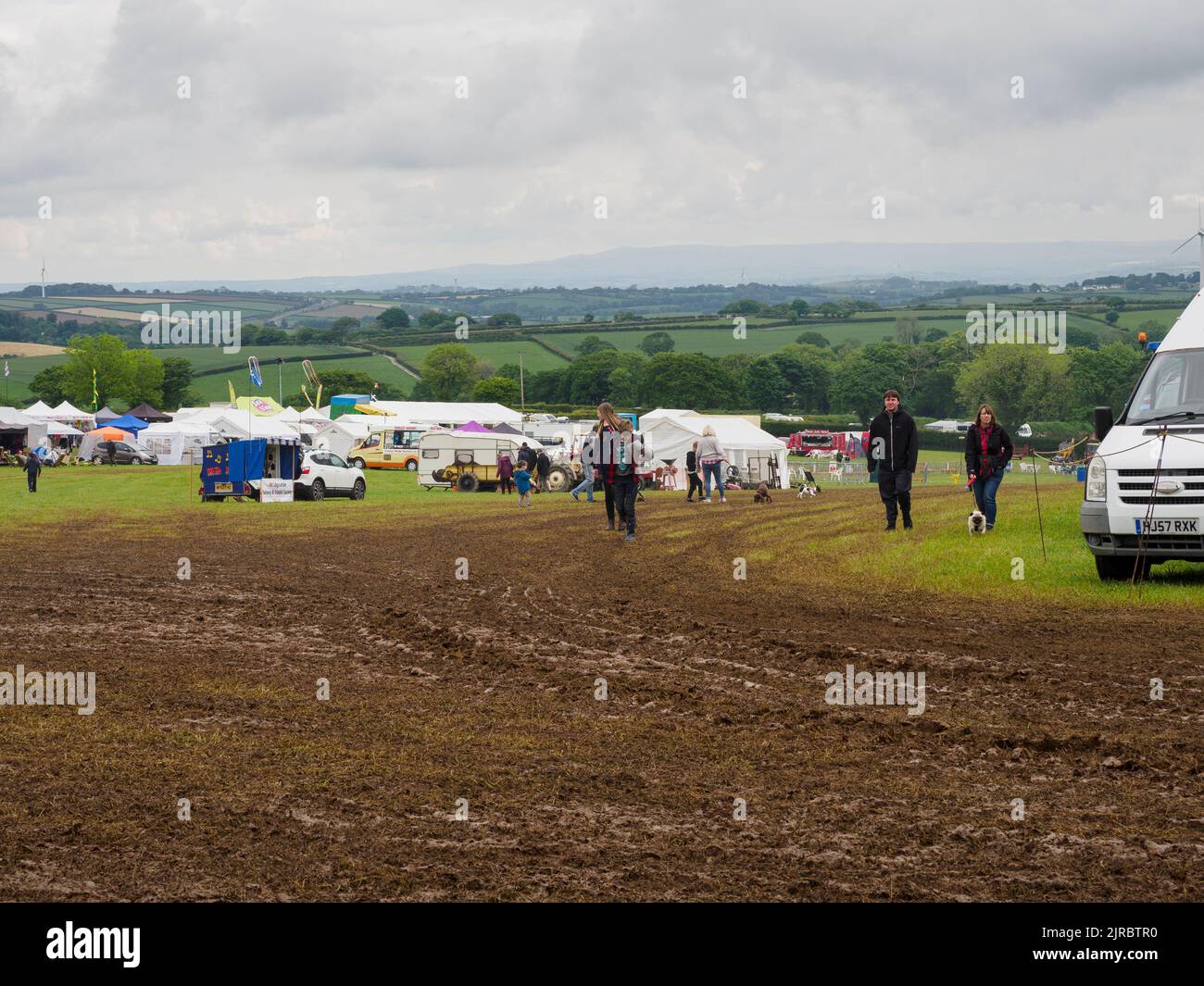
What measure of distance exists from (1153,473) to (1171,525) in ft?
1.70

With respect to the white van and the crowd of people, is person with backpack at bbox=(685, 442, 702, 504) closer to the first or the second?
the crowd of people

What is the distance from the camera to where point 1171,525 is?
42.3 ft

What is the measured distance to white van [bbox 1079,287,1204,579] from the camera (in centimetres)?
1281

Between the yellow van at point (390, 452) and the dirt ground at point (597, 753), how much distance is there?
48781 mm

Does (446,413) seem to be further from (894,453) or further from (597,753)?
(597,753)

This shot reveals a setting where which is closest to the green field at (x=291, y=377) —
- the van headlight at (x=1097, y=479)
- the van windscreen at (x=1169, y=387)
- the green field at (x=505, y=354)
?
the green field at (x=505, y=354)

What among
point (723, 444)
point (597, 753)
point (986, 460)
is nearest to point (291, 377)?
point (723, 444)

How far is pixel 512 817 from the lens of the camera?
6082 millimetres

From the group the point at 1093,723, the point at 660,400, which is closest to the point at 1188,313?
the point at 1093,723

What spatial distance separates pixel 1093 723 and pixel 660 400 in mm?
123454

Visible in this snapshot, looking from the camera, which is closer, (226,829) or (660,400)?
(226,829)

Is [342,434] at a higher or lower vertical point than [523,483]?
higher

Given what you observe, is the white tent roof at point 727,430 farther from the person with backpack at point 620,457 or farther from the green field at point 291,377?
the green field at point 291,377
